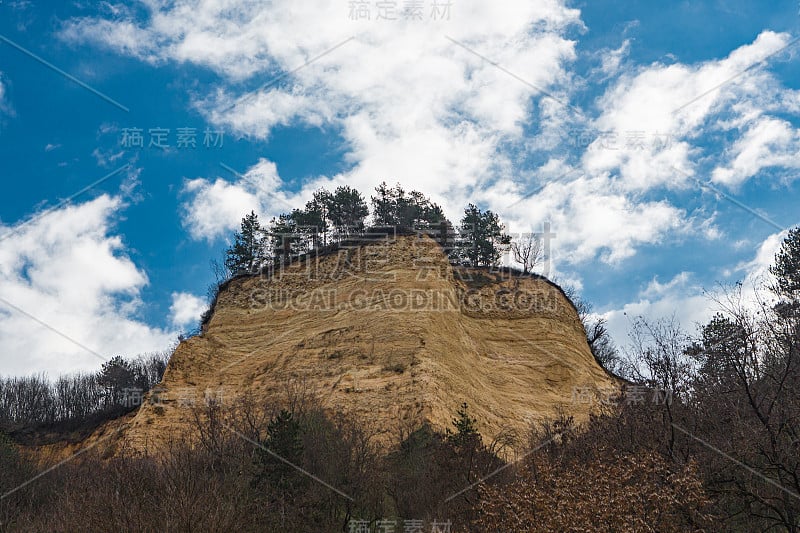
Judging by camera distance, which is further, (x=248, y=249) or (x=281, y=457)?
(x=248, y=249)

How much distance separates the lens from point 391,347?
28828mm

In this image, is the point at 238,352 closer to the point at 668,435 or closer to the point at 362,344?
the point at 362,344

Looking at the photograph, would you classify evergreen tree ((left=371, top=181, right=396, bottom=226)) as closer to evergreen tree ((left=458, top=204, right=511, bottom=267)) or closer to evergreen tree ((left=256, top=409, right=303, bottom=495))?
evergreen tree ((left=458, top=204, right=511, bottom=267))

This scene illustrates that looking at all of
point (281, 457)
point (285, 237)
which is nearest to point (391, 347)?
point (281, 457)

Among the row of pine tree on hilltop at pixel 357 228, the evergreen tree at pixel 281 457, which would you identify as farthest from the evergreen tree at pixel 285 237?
the evergreen tree at pixel 281 457

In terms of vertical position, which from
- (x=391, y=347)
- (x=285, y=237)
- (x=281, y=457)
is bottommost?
(x=281, y=457)

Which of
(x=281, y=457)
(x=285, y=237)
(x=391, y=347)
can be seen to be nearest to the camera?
(x=281, y=457)

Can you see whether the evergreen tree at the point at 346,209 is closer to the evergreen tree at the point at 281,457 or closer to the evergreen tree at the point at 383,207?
the evergreen tree at the point at 383,207

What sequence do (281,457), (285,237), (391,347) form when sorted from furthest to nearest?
(285,237) → (391,347) → (281,457)

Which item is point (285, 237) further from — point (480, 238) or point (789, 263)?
point (789, 263)

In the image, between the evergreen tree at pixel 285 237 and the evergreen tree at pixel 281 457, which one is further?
the evergreen tree at pixel 285 237

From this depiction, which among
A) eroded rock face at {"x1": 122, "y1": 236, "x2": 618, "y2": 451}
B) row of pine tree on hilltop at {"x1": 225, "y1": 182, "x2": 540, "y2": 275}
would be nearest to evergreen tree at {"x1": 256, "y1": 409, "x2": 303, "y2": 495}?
eroded rock face at {"x1": 122, "y1": 236, "x2": 618, "y2": 451}

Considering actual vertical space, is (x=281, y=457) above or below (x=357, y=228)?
below

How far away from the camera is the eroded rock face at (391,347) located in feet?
88.6
